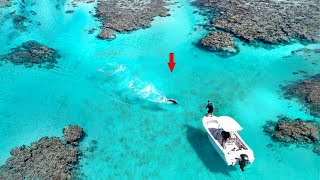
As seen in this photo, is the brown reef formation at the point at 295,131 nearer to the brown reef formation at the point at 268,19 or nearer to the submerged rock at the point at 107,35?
the brown reef formation at the point at 268,19

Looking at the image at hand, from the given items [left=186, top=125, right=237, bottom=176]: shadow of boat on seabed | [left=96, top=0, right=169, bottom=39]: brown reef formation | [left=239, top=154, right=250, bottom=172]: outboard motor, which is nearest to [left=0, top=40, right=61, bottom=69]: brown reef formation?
[left=96, top=0, right=169, bottom=39]: brown reef formation

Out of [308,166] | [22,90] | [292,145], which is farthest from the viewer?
[22,90]

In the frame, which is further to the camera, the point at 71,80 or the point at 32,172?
the point at 71,80

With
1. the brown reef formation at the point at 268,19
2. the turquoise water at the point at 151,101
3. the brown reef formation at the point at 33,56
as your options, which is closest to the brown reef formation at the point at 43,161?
the turquoise water at the point at 151,101

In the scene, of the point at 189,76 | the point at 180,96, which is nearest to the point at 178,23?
the point at 189,76

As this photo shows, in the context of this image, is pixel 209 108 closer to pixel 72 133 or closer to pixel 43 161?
pixel 72 133

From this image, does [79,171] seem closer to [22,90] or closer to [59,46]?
[22,90]
